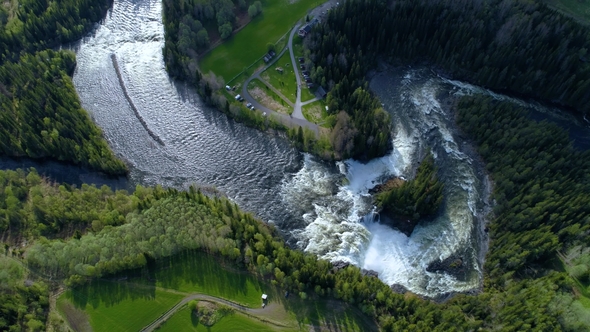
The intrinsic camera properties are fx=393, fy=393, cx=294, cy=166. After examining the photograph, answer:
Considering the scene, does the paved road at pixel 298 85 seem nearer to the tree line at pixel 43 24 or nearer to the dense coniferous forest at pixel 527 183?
the dense coniferous forest at pixel 527 183

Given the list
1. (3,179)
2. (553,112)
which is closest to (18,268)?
(3,179)

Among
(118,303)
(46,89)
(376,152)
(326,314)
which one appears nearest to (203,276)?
(118,303)

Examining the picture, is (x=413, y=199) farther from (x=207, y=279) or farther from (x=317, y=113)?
(x=207, y=279)

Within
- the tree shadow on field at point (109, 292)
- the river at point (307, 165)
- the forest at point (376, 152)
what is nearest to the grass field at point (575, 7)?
the forest at point (376, 152)

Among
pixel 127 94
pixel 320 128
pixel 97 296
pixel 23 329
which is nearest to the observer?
pixel 23 329

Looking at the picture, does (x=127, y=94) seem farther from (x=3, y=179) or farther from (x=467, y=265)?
(x=467, y=265)

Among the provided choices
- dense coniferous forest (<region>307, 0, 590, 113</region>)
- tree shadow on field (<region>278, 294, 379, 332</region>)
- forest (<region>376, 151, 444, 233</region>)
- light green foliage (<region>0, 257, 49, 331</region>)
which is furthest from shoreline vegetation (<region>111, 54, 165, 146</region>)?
forest (<region>376, 151, 444, 233</region>)
